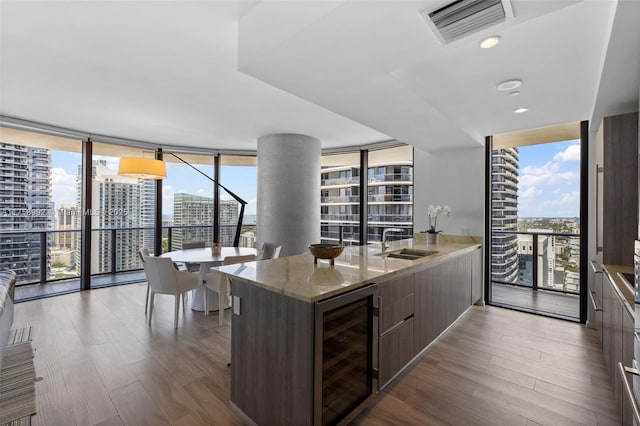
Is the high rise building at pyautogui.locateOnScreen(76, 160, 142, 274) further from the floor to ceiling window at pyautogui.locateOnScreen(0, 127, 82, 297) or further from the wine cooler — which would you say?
the wine cooler

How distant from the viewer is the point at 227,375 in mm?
2338

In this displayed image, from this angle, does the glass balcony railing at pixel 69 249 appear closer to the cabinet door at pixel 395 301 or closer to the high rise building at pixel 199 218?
the high rise building at pixel 199 218

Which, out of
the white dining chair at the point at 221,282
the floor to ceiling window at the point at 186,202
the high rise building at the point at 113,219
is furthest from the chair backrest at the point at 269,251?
the high rise building at the point at 113,219

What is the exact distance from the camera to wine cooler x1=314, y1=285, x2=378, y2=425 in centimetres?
152

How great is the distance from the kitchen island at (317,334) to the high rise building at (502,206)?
254 cm

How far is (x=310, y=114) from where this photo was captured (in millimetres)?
4223

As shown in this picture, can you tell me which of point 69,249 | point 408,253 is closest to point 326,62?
point 408,253

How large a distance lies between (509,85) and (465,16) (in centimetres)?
130

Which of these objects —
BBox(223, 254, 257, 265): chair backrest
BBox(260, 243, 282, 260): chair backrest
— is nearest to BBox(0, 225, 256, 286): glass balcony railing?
BBox(260, 243, 282, 260): chair backrest

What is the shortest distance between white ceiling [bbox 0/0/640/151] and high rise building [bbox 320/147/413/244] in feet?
4.82

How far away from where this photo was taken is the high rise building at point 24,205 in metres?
4.45

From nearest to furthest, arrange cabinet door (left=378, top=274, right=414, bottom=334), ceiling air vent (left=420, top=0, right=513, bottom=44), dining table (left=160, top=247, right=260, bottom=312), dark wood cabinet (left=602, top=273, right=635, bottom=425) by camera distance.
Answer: ceiling air vent (left=420, top=0, right=513, bottom=44) → dark wood cabinet (left=602, top=273, right=635, bottom=425) → cabinet door (left=378, top=274, right=414, bottom=334) → dining table (left=160, top=247, right=260, bottom=312)

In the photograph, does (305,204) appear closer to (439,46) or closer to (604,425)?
(439,46)

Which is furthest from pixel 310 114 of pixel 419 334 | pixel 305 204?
pixel 419 334
